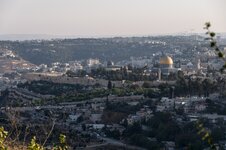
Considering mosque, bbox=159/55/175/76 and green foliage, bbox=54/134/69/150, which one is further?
mosque, bbox=159/55/175/76

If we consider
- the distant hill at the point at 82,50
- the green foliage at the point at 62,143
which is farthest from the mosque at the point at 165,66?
the green foliage at the point at 62,143

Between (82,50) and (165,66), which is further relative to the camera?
(82,50)

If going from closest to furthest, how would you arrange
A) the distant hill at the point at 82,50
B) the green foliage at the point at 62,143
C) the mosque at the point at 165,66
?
the green foliage at the point at 62,143, the mosque at the point at 165,66, the distant hill at the point at 82,50

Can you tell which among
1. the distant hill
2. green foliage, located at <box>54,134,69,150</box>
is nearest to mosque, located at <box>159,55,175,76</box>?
the distant hill

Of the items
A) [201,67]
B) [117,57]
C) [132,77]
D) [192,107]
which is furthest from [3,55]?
[192,107]

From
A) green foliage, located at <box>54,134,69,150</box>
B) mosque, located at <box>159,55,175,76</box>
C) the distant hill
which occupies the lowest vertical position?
the distant hill

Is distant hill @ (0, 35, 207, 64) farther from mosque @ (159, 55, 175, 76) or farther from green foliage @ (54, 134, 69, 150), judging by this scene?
green foliage @ (54, 134, 69, 150)

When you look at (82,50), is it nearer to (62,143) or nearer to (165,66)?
(165,66)

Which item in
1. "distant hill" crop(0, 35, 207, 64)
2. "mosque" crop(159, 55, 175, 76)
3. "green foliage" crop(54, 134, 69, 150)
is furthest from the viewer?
"distant hill" crop(0, 35, 207, 64)

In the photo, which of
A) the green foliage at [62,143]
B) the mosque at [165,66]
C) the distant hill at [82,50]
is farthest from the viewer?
the distant hill at [82,50]

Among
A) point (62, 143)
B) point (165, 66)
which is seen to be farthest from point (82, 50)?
point (62, 143)

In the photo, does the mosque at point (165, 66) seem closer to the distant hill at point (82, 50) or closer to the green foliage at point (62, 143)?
the distant hill at point (82, 50)

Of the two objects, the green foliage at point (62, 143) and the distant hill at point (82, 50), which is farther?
the distant hill at point (82, 50)
